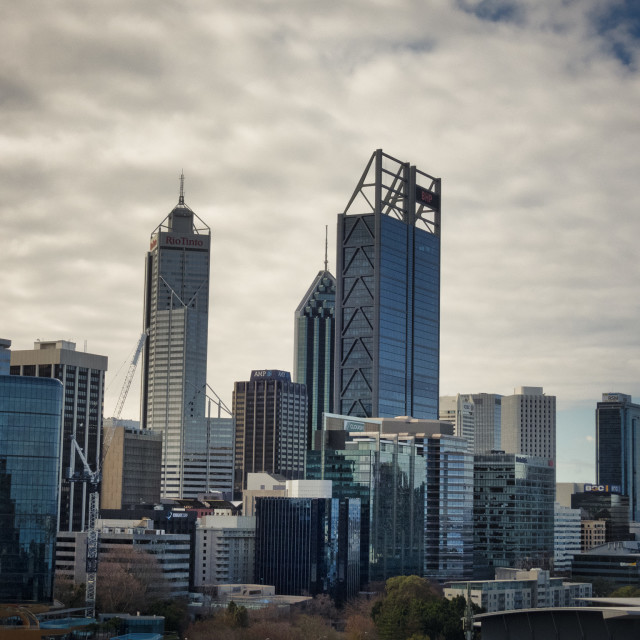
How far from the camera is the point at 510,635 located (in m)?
58.6

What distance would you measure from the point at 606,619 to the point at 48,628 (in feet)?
437

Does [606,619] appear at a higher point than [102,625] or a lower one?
higher

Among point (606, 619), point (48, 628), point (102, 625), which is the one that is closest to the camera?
point (606, 619)

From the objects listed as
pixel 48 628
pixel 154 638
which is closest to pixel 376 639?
pixel 154 638

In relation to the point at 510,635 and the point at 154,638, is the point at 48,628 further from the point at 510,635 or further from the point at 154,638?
the point at 510,635

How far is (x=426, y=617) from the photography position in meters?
199

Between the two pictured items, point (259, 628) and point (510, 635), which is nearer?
point (510, 635)

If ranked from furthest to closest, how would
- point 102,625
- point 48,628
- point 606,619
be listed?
point 102,625 < point 48,628 < point 606,619

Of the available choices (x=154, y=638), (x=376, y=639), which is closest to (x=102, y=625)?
(x=154, y=638)

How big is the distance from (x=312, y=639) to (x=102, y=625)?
3370 centimetres

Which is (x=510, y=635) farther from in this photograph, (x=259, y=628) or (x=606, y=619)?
(x=259, y=628)

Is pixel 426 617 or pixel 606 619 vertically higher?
pixel 606 619

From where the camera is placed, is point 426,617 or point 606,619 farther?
point 426,617

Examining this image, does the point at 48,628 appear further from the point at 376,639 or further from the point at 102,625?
the point at 376,639
